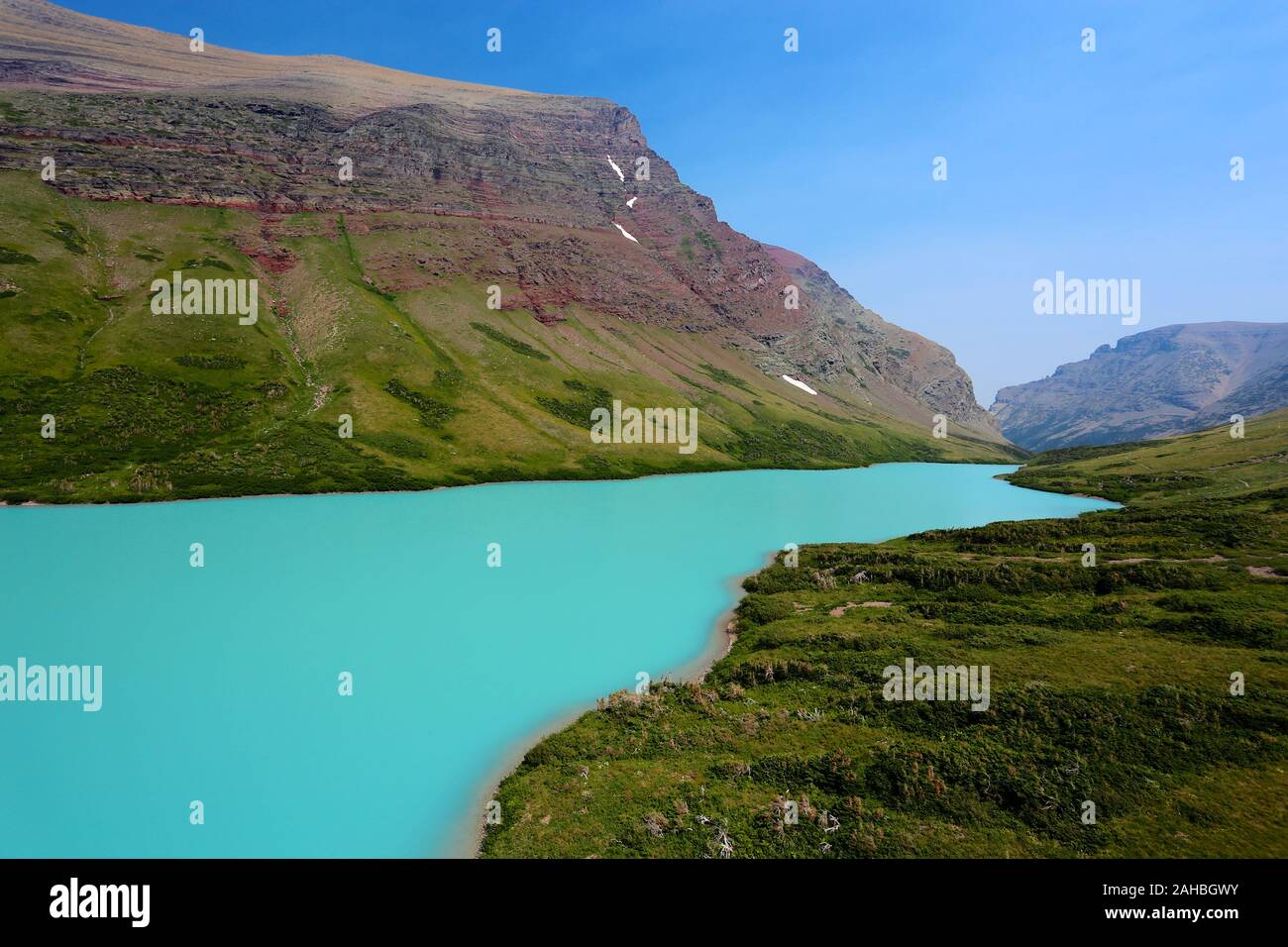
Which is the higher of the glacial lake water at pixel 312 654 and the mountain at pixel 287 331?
the mountain at pixel 287 331

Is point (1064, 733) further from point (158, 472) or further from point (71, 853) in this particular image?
point (158, 472)

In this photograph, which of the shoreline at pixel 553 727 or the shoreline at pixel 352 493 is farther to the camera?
the shoreline at pixel 352 493

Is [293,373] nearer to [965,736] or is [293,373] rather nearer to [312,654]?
[312,654]

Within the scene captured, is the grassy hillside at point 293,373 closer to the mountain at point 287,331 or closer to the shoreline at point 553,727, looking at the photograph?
the mountain at point 287,331

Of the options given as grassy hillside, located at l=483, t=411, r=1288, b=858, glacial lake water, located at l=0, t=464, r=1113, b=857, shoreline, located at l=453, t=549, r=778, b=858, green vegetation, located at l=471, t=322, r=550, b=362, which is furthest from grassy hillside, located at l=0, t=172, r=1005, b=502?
grassy hillside, located at l=483, t=411, r=1288, b=858

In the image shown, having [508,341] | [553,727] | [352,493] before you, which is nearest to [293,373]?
[352,493]

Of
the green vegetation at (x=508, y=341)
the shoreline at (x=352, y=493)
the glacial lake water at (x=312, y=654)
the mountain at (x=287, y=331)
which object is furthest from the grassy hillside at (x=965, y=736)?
the green vegetation at (x=508, y=341)
